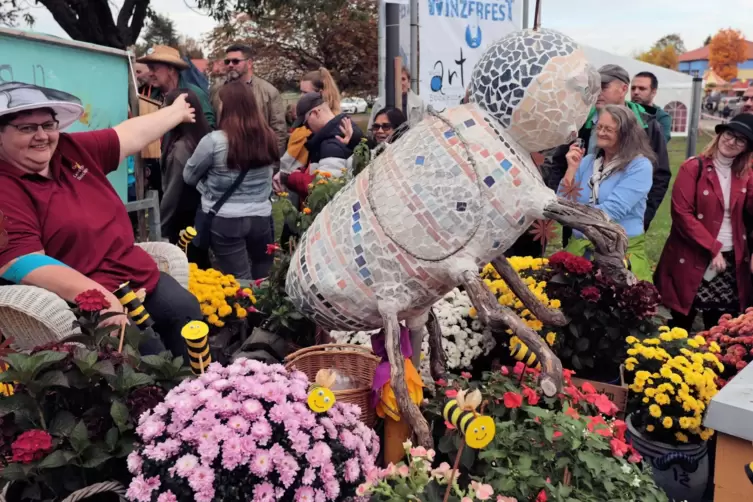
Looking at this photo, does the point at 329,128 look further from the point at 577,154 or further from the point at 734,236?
the point at 734,236

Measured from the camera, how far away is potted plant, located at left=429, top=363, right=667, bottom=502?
5.22 feet

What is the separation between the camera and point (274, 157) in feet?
13.1

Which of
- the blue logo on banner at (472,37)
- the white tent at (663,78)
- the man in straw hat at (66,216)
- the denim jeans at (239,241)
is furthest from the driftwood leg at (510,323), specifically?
the white tent at (663,78)

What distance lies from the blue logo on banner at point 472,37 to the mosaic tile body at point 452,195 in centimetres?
279

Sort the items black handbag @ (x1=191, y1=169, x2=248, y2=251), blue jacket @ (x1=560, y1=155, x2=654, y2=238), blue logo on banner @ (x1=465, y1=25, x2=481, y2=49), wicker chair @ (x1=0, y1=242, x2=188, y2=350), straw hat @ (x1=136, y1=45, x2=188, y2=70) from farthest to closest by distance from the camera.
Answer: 1. straw hat @ (x1=136, y1=45, x2=188, y2=70)
2. blue logo on banner @ (x1=465, y1=25, x2=481, y2=49)
3. black handbag @ (x1=191, y1=169, x2=248, y2=251)
4. blue jacket @ (x1=560, y1=155, x2=654, y2=238)
5. wicker chair @ (x1=0, y1=242, x2=188, y2=350)

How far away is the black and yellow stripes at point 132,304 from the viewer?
2.21 m

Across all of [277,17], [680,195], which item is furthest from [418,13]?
[277,17]

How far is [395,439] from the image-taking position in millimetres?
2086

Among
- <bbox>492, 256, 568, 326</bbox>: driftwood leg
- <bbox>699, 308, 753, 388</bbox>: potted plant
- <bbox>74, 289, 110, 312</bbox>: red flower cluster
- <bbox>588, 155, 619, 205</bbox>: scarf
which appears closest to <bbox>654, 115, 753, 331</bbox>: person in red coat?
<bbox>588, 155, 619, 205</bbox>: scarf

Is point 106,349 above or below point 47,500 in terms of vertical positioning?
above

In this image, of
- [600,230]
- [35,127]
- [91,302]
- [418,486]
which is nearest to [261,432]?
[418,486]

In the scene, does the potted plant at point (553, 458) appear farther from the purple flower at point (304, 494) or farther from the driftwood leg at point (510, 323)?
the purple flower at point (304, 494)

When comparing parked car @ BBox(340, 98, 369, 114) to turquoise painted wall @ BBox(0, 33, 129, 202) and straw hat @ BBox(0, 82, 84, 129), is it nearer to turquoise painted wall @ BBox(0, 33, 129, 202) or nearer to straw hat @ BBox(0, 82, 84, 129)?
turquoise painted wall @ BBox(0, 33, 129, 202)

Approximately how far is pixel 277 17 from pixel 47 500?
16728 millimetres
